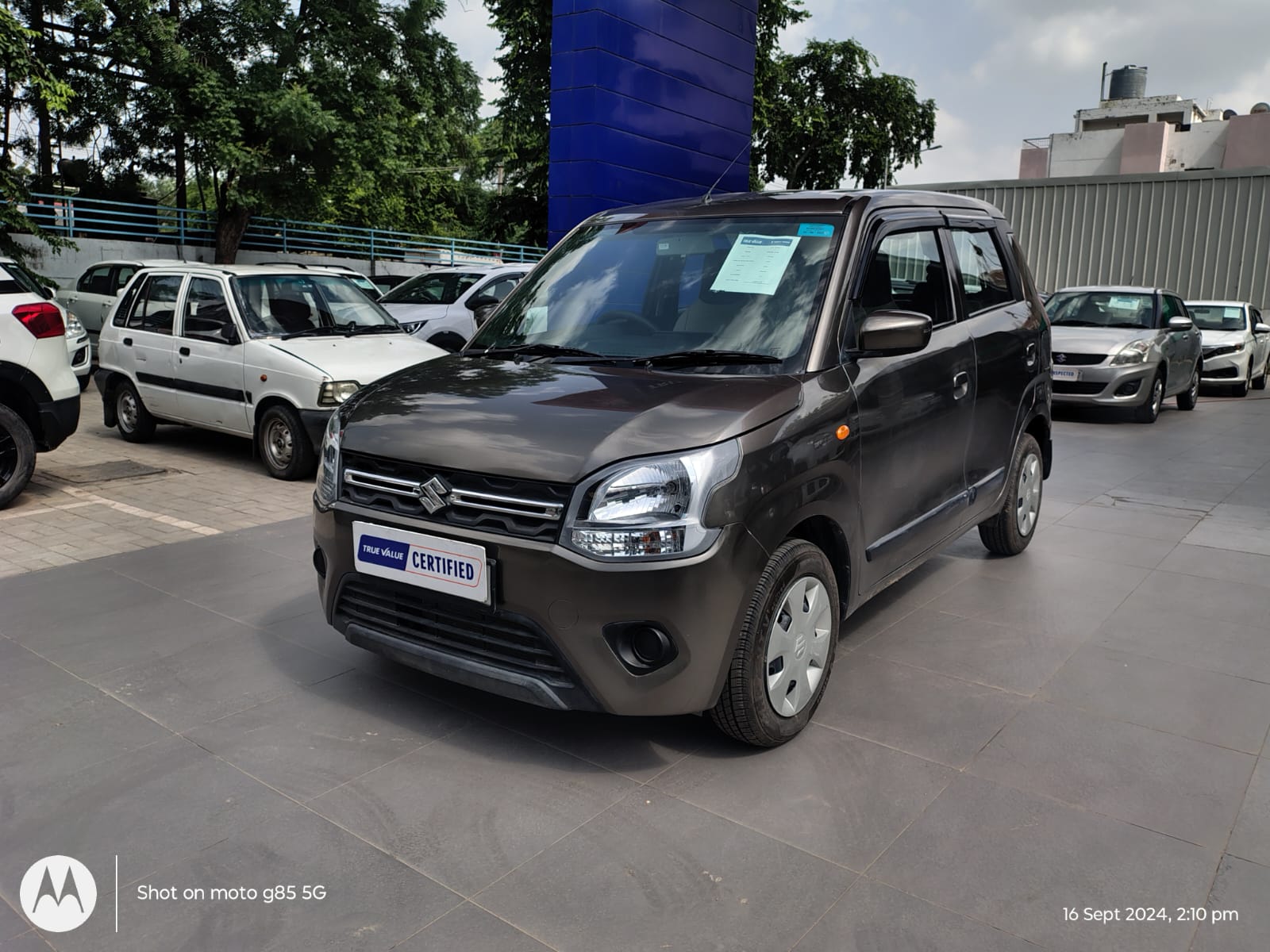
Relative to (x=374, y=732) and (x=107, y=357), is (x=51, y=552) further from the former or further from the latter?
(x=107, y=357)

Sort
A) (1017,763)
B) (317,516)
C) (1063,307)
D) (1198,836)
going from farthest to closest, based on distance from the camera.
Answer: (1063,307), (317,516), (1017,763), (1198,836)

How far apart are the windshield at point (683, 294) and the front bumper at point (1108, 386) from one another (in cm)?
943

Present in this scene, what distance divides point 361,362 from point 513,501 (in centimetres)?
528

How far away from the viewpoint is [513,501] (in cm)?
311

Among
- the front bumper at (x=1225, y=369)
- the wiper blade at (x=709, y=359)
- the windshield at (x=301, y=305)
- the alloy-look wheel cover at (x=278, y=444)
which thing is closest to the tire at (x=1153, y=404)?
the front bumper at (x=1225, y=369)

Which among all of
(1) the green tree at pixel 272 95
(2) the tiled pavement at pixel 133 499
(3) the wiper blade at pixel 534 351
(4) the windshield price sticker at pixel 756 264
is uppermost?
(1) the green tree at pixel 272 95

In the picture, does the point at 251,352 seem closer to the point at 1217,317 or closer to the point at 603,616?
the point at 603,616

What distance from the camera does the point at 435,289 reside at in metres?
13.6

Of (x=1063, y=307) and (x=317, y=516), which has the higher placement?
(x=1063, y=307)

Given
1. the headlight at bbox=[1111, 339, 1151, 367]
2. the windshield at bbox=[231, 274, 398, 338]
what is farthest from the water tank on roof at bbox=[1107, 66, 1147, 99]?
the windshield at bbox=[231, 274, 398, 338]

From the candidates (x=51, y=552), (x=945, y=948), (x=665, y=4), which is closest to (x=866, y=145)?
(x=665, y=4)

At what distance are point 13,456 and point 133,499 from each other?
2.56 ft

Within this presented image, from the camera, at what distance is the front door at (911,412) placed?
3.87 m

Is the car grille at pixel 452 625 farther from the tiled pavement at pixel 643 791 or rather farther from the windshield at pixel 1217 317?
the windshield at pixel 1217 317
